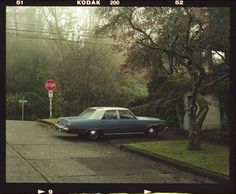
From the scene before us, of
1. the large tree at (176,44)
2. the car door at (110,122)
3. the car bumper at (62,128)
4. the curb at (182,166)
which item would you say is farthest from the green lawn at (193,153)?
the car bumper at (62,128)

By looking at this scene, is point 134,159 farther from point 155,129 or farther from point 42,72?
point 42,72

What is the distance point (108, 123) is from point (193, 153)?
46.2 inches

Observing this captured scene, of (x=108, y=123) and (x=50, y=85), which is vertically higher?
(x=50, y=85)

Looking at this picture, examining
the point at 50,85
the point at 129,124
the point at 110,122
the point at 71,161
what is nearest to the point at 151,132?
the point at 129,124

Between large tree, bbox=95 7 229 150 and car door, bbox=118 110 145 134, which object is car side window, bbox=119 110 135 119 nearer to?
car door, bbox=118 110 145 134

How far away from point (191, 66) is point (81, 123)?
1636 mm

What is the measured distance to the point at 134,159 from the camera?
18.8ft

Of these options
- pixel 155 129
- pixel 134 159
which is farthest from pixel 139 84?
pixel 134 159

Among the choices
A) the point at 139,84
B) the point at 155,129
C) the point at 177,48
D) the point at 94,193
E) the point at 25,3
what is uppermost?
the point at 25,3

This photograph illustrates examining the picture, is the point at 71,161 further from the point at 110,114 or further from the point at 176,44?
the point at 176,44

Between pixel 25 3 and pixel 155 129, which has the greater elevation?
pixel 25 3

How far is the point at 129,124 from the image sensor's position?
604 centimetres

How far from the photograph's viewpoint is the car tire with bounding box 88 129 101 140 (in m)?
6.00

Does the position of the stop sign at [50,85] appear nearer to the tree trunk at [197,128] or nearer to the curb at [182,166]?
the curb at [182,166]
